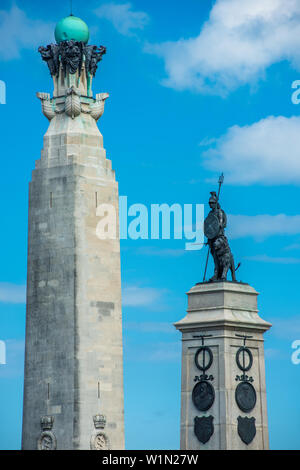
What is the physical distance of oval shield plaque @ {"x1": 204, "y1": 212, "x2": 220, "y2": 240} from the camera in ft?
433

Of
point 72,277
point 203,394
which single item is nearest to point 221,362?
point 203,394

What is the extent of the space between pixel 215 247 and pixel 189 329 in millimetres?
4689

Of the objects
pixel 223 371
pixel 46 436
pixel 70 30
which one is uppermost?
pixel 70 30

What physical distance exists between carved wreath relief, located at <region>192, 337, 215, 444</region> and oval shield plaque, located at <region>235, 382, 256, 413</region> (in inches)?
55.2

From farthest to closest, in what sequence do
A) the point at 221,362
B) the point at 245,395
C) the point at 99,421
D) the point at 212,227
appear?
the point at 212,227
the point at 245,395
the point at 221,362
the point at 99,421

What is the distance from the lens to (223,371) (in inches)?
5098

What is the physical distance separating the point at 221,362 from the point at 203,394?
2.00 m

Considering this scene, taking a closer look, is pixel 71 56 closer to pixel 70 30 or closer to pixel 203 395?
pixel 70 30

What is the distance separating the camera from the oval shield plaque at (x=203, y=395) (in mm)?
129750

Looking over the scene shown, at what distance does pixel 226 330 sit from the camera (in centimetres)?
13012

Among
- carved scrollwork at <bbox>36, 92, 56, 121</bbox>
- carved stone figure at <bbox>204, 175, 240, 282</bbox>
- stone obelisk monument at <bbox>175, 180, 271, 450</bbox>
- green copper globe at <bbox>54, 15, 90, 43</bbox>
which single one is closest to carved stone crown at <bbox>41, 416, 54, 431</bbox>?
stone obelisk monument at <bbox>175, 180, 271, 450</bbox>

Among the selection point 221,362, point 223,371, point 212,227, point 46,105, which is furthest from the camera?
point 46,105

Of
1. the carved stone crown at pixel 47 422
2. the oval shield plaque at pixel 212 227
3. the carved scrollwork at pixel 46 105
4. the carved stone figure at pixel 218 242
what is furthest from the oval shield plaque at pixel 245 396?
the carved scrollwork at pixel 46 105
